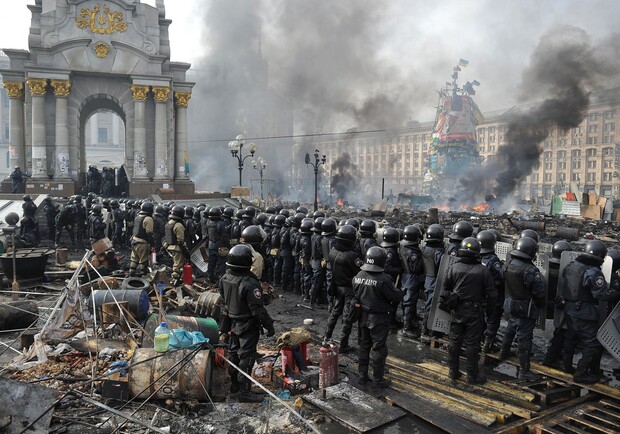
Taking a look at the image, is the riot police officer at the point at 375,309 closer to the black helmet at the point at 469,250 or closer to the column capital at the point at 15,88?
the black helmet at the point at 469,250

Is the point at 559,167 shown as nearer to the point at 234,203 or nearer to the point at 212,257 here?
the point at 234,203

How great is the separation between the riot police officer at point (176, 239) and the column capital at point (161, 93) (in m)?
20.6

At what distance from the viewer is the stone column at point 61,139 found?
2986 cm

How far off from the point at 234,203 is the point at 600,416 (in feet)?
80.9

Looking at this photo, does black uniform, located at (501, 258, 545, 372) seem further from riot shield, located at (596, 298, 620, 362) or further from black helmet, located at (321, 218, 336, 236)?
black helmet, located at (321, 218, 336, 236)

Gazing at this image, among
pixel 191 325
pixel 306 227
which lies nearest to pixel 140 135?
pixel 306 227

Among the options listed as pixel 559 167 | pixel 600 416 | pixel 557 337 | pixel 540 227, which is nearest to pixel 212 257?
pixel 557 337

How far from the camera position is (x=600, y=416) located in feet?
19.2

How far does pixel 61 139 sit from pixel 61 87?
3.17 metres

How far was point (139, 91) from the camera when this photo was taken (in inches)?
1212

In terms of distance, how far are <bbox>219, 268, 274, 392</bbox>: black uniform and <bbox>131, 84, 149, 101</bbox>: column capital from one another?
27578 mm

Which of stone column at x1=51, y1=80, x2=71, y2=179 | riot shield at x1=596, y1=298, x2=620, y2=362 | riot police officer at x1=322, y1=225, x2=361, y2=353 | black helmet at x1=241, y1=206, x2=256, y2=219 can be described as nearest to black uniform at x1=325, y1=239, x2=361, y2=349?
riot police officer at x1=322, y1=225, x2=361, y2=353

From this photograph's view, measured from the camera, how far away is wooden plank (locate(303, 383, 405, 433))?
5.28 m

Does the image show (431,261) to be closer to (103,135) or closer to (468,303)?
(468,303)
